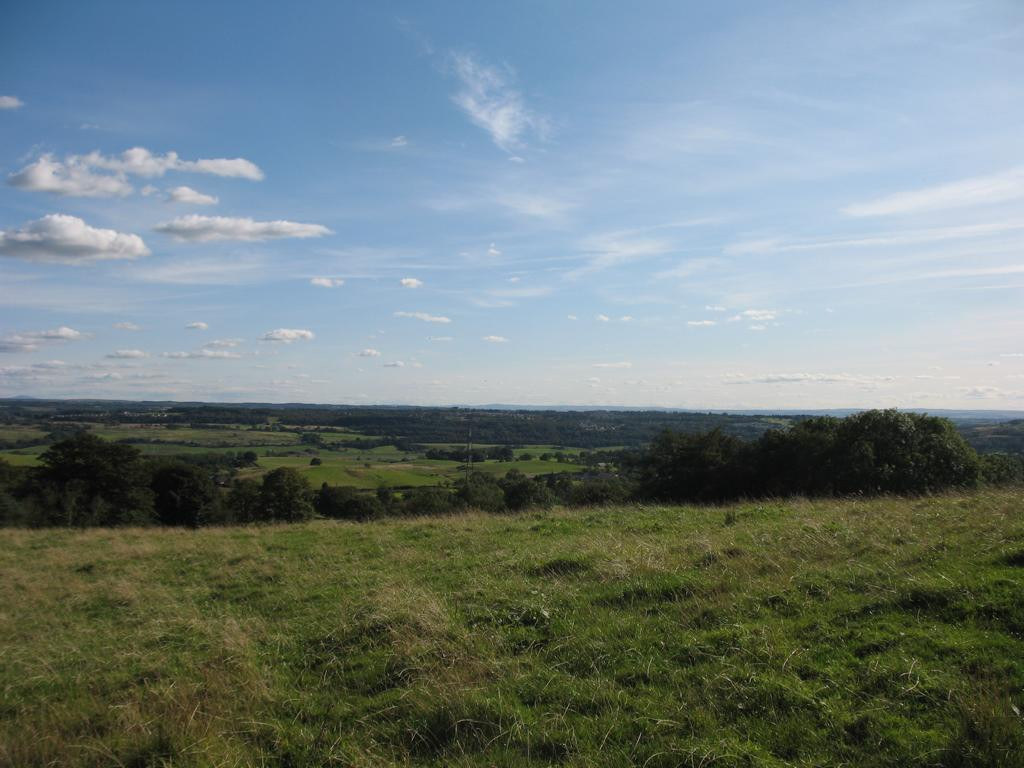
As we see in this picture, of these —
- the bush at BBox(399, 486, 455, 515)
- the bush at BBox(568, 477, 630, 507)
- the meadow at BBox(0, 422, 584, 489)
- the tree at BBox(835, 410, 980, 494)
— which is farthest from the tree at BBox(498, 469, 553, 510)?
the tree at BBox(835, 410, 980, 494)

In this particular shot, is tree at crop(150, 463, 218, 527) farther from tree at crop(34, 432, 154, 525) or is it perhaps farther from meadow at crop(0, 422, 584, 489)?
meadow at crop(0, 422, 584, 489)

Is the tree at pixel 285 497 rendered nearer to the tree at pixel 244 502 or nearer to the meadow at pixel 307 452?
the tree at pixel 244 502

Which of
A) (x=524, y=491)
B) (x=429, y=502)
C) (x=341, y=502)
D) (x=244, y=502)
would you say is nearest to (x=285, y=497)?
(x=244, y=502)

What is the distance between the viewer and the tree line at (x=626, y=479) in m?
26.5

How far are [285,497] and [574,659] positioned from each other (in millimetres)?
33064

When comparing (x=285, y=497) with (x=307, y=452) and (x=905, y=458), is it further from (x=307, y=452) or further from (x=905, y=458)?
(x=307, y=452)

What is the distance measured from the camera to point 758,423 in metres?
64.4

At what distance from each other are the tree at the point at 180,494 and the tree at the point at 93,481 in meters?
0.97

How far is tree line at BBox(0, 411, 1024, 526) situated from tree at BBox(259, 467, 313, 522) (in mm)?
78

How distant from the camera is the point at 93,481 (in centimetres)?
3394

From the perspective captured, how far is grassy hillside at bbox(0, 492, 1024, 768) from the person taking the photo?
466 centimetres

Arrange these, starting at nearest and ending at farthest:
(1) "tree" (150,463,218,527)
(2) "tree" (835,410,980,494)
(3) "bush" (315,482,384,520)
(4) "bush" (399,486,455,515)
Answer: (2) "tree" (835,410,980,494) < (4) "bush" (399,486,455,515) < (1) "tree" (150,463,218,527) < (3) "bush" (315,482,384,520)

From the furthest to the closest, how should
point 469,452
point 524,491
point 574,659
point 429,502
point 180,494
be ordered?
point 469,452, point 524,491, point 180,494, point 429,502, point 574,659

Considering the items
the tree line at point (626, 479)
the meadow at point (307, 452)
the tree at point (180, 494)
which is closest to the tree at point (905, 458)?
the tree line at point (626, 479)
